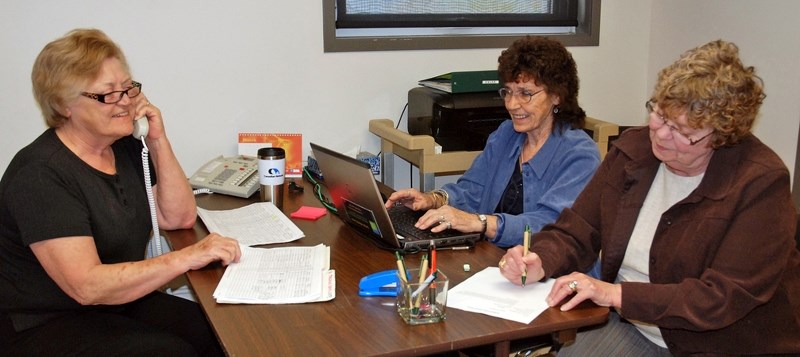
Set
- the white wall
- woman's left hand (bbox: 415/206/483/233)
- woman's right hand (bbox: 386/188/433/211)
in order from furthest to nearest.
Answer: the white wall
woman's right hand (bbox: 386/188/433/211)
woman's left hand (bbox: 415/206/483/233)

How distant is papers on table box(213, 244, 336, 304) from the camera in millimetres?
1595

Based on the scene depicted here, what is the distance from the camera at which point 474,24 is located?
3316 mm

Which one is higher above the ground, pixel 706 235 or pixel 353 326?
pixel 706 235

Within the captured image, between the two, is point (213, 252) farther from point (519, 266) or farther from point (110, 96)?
point (519, 266)

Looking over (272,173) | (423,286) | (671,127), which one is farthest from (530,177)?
(423,286)

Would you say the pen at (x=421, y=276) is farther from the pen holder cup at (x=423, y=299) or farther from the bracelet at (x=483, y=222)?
the bracelet at (x=483, y=222)

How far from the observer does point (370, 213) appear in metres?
1.95

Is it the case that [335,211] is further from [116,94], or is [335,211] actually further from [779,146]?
[779,146]

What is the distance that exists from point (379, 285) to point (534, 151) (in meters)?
0.91

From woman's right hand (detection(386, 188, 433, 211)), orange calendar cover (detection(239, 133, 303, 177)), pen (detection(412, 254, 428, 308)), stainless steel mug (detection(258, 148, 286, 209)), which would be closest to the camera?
pen (detection(412, 254, 428, 308))

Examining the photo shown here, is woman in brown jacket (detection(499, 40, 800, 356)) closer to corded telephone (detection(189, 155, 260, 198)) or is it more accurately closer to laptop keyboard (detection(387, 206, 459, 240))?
laptop keyboard (detection(387, 206, 459, 240))

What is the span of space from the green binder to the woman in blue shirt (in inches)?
16.4

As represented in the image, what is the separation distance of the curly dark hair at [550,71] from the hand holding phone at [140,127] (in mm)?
1073

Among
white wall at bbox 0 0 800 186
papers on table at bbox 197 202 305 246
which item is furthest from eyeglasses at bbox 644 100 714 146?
white wall at bbox 0 0 800 186
